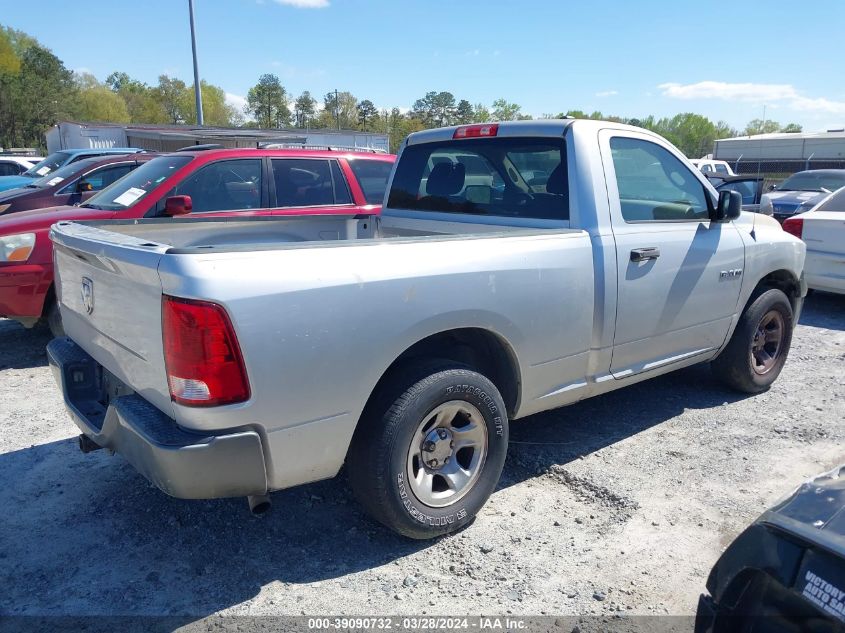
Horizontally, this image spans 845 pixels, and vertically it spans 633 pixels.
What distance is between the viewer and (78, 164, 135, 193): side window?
363 inches

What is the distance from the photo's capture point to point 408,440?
2879 mm

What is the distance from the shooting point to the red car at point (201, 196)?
564cm

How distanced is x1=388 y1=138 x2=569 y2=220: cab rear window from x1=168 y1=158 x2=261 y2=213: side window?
2.15 meters

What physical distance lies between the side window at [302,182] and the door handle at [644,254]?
382 centimetres

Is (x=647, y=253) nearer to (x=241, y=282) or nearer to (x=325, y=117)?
(x=241, y=282)

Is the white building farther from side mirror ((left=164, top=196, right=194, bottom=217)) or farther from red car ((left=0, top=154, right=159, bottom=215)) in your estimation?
side mirror ((left=164, top=196, right=194, bottom=217))

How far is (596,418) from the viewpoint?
4715 millimetres

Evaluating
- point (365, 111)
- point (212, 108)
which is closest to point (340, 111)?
point (365, 111)

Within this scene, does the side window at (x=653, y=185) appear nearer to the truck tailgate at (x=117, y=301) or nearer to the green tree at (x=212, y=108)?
the truck tailgate at (x=117, y=301)

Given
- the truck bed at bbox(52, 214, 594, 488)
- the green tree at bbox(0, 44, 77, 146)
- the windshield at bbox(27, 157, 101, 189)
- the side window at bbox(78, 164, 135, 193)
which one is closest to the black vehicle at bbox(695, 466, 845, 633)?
the truck bed at bbox(52, 214, 594, 488)

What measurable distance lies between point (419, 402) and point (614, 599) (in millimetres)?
1176

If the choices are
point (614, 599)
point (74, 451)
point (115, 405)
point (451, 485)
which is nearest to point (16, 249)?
point (74, 451)

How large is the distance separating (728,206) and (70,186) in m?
8.51

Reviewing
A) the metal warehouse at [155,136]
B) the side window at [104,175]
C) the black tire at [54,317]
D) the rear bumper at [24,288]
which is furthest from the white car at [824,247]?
the metal warehouse at [155,136]
